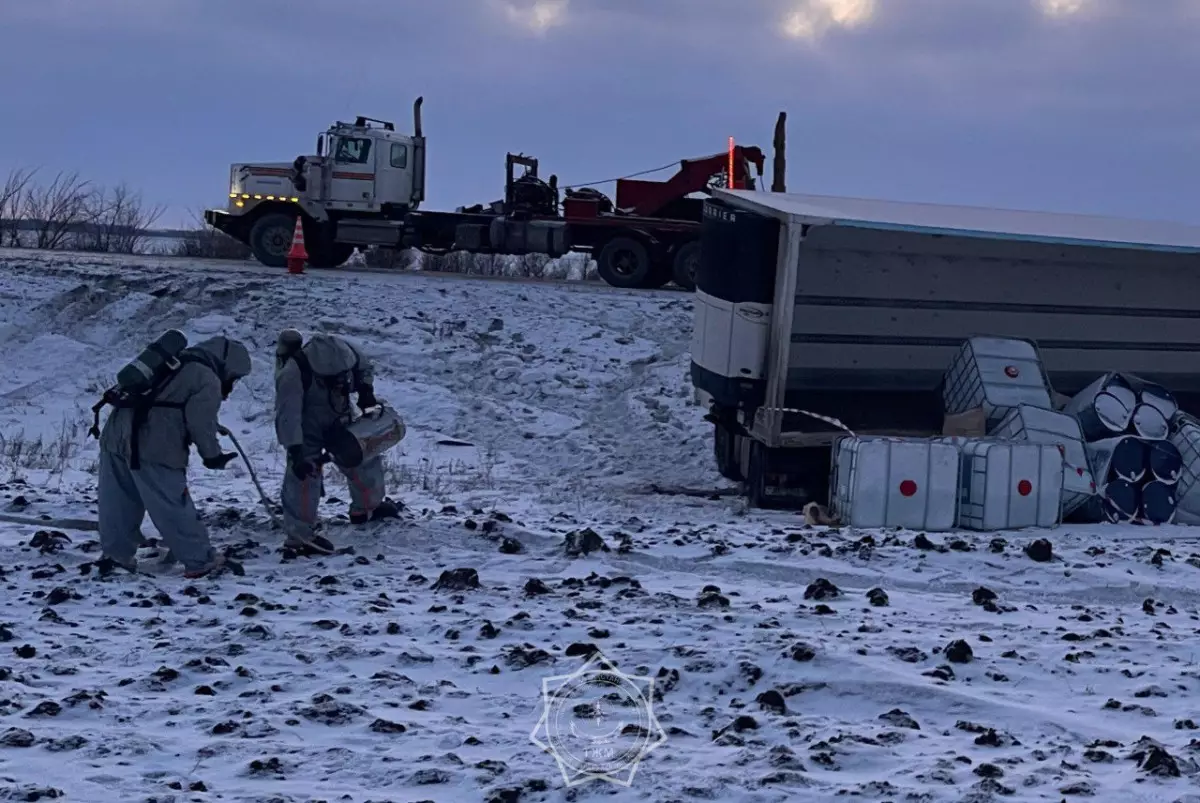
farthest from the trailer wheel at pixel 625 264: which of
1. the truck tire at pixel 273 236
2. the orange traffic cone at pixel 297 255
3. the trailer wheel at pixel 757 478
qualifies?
the trailer wheel at pixel 757 478

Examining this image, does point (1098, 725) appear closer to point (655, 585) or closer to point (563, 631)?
point (563, 631)

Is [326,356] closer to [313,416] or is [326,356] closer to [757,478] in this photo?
[313,416]

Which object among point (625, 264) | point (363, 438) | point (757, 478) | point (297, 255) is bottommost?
point (757, 478)

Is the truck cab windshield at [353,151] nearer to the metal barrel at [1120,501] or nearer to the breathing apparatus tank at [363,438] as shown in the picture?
the breathing apparatus tank at [363,438]

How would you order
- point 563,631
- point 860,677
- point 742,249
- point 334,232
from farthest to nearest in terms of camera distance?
point 334,232 → point 742,249 → point 563,631 → point 860,677

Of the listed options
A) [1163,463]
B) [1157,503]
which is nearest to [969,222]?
[1163,463]

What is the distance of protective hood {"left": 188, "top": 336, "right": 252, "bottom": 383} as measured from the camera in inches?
326

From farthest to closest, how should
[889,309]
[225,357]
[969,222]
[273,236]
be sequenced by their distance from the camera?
[273,236]
[889,309]
[969,222]
[225,357]

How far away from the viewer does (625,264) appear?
22.9 m

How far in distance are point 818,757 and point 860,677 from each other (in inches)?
38.9

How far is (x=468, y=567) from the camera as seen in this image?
8289 mm

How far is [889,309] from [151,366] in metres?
7.30

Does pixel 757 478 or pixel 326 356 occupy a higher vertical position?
pixel 326 356

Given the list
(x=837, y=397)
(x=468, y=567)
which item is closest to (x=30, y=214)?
(x=837, y=397)
